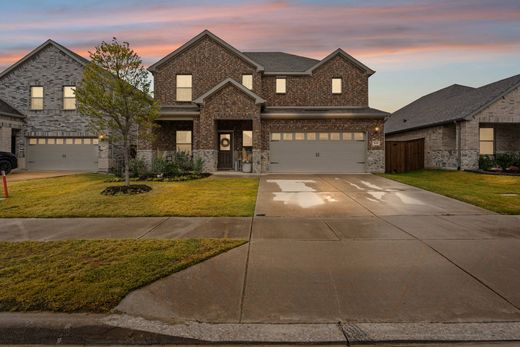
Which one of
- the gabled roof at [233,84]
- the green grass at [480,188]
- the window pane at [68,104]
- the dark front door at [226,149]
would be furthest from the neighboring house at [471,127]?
the window pane at [68,104]

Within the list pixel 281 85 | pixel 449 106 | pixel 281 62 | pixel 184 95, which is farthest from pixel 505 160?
pixel 184 95

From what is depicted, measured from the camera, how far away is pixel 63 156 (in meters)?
22.2

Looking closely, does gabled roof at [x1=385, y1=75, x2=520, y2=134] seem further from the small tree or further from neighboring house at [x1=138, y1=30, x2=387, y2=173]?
the small tree

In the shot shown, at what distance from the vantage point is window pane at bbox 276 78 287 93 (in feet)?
74.2

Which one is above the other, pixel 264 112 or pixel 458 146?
pixel 264 112

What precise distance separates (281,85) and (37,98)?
1784 cm

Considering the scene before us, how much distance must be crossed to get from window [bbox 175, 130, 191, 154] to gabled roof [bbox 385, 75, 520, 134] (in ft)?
57.1

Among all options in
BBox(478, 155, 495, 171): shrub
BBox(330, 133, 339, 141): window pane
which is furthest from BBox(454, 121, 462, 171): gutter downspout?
BBox(330, 133, 339, 141): window pane

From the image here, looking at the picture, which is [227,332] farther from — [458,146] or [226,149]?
[458,146]

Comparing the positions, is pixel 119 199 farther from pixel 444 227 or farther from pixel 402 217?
pixel 444 227

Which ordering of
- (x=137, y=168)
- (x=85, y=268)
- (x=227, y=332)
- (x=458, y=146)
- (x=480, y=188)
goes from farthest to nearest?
(x=458, y=146) < (x=137, y=168) < (x=480, y=188) < (x=85, y=268) < (x=227, y=332)

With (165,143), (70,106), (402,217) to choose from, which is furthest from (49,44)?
(402,217)

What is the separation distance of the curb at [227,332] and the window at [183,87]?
65.7ft

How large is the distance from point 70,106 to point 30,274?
21.5m
